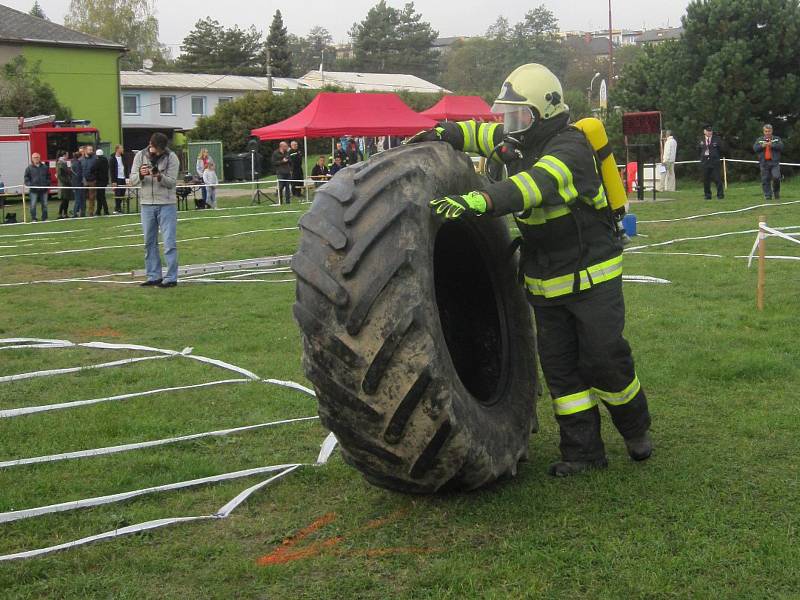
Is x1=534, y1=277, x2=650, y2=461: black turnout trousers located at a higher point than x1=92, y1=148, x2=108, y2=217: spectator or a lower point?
lower

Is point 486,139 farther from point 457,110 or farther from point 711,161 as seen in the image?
point 457,110

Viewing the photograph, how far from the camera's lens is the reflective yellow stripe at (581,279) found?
462cm

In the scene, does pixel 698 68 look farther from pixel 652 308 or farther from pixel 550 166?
pixel 550 166

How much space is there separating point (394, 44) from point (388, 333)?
319 ft

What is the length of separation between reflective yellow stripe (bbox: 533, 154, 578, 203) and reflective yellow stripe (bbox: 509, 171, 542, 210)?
0.12 m

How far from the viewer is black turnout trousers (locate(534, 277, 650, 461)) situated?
464 cm

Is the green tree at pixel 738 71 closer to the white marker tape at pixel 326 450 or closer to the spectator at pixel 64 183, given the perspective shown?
the spectator at pixel 64 183

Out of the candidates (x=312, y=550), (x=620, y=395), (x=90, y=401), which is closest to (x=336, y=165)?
(x=90, y=401)

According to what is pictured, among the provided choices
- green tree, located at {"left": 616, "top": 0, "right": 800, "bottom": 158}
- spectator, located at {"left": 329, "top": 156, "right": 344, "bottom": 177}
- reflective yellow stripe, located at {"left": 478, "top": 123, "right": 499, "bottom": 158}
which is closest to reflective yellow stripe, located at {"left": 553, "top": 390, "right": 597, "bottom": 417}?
reflective yellow stripe, located at {"left": 478, "top": 123, "right": 499, "bottom": 158}

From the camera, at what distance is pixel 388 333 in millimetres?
3641

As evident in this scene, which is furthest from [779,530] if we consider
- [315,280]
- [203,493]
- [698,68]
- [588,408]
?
[698,68]

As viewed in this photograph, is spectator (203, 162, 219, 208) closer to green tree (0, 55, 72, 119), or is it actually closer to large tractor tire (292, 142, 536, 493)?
green tree (0, 55, 72, 119)

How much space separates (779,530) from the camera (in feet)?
13.1

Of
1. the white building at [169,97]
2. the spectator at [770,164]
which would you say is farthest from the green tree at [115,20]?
the spectator at [770,164]
